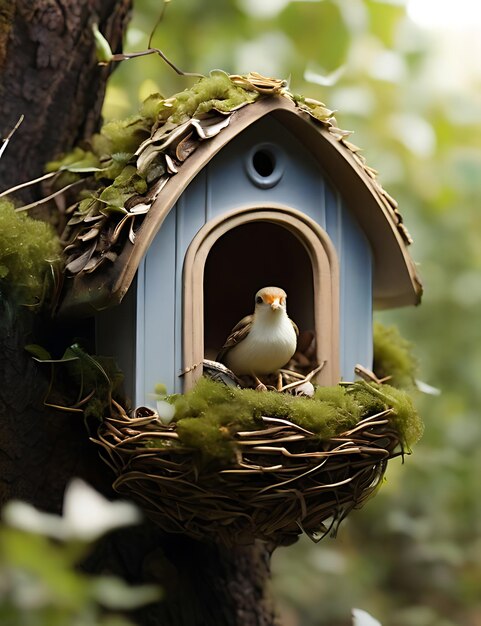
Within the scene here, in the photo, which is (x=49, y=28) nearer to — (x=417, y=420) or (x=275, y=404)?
(x=275, y=404)

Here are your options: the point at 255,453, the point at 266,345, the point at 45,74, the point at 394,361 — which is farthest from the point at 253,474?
the point at 45,74

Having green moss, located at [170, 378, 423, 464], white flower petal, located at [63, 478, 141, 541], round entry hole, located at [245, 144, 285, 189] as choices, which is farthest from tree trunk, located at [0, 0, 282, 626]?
white flower petal, located at [63, 478, 141, 541]

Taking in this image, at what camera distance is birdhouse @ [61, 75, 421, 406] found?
1.37 metres

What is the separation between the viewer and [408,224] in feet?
11.8

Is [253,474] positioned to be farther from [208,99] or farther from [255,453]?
[208,99]

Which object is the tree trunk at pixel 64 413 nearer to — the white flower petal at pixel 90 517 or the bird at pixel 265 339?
the bird at pixel 265 339

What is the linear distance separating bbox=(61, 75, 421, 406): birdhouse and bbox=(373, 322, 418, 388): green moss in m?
0.10

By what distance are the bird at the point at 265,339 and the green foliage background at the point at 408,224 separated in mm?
912

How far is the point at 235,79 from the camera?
1.49m

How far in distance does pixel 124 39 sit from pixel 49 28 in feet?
0.90

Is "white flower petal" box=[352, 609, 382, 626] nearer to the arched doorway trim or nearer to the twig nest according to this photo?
the twig nest

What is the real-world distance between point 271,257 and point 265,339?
384 mm

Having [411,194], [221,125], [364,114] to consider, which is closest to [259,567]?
[221,125]

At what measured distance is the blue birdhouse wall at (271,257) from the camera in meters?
1.38
